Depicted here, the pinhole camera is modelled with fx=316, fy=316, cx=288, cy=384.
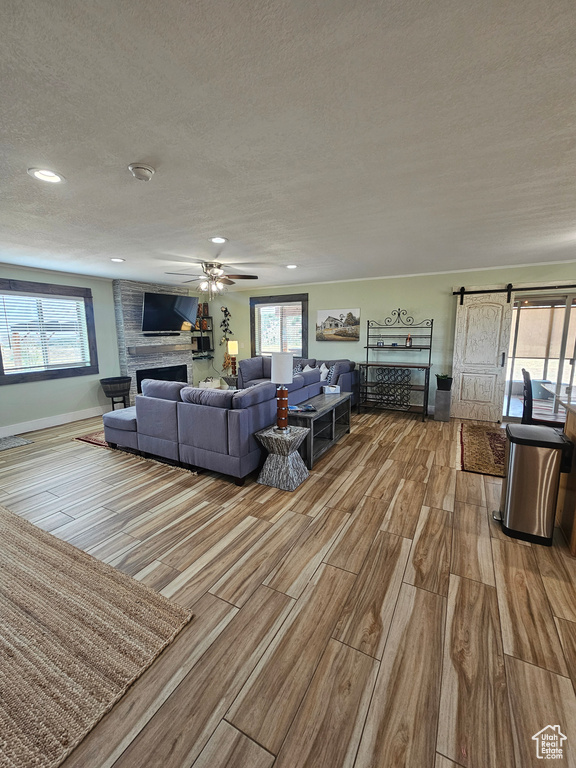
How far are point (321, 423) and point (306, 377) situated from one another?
67cm

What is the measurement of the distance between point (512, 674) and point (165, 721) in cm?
149

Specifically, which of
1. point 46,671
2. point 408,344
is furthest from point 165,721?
point 408,344

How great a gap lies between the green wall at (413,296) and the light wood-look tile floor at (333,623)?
10.8 ft

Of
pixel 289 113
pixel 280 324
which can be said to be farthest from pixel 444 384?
pixel 289 113

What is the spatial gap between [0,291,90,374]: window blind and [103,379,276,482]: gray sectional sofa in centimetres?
251

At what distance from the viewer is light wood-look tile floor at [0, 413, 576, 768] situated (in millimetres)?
1187

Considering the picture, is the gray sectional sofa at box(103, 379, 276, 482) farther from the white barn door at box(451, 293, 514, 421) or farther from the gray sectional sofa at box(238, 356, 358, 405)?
the white barn door at box(451, 293, 514, 421)

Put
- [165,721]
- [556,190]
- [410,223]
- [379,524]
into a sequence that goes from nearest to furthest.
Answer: [165,721]
[556,190]
[379,524]
[410,223]

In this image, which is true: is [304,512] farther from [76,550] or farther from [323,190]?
[323,190]

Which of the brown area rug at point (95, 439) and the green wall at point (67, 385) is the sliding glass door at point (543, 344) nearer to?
the brown area rug at point (95, 439)

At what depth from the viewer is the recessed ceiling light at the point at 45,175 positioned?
1.97m

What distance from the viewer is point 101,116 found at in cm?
148

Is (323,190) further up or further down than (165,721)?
further up

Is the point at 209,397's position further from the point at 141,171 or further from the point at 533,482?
the point at 533,482
